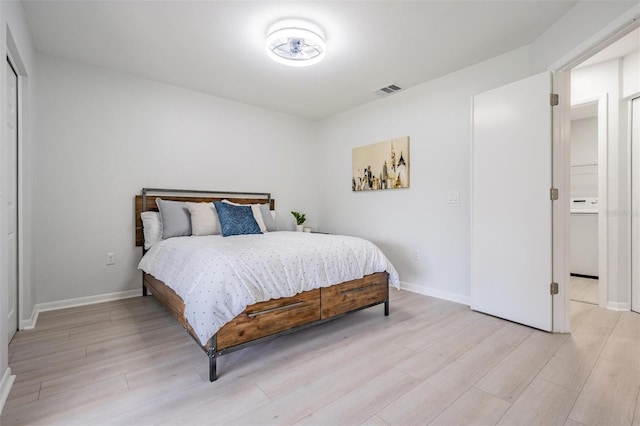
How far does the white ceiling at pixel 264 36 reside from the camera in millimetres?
2156

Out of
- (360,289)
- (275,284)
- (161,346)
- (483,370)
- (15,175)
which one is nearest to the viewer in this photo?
(483,370)

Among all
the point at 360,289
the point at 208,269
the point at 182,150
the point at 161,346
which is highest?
the point at 182,150

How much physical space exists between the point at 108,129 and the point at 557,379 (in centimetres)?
431

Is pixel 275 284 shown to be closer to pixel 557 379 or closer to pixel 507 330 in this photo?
pixel 557 379

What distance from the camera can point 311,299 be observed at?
2197mm

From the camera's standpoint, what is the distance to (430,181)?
11.1 ft

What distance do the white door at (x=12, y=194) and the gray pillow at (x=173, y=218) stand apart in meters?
1.09

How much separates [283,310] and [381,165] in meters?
2.51

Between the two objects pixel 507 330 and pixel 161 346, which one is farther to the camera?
pixel 507 330

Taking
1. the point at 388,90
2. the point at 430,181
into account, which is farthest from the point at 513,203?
the point at 388,90

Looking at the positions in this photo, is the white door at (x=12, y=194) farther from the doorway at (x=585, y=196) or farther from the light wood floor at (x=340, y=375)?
the doorway at (x=585, y=196)

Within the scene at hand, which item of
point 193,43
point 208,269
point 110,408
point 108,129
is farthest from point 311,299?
point 108,129

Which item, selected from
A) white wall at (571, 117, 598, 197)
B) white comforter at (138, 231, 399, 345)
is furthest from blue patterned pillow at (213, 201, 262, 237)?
white wall at (571, 117, 598, 197)

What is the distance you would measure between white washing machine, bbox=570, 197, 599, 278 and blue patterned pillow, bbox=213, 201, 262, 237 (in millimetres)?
4633
